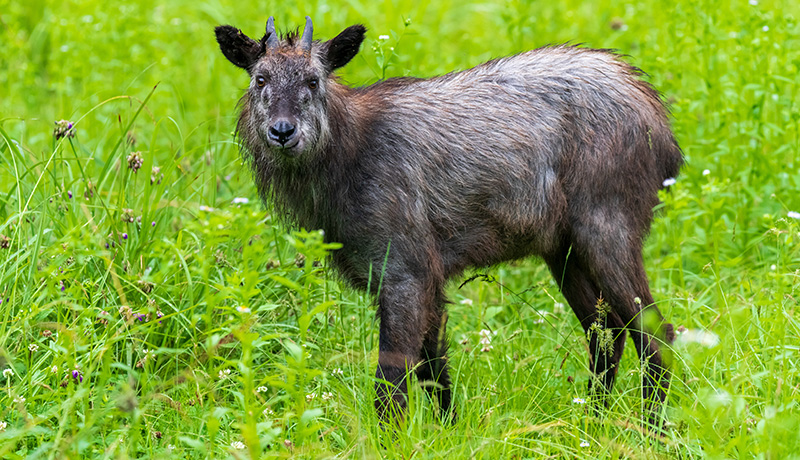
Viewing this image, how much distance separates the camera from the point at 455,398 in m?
4.85

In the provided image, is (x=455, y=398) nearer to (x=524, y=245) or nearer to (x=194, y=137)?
(x=524, y=245)

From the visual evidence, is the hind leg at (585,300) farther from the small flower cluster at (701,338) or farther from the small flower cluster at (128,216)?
the small flower cluster at (128,216)

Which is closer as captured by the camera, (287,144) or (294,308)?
(287,144)

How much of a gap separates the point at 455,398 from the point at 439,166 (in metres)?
1.30

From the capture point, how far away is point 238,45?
178 inches

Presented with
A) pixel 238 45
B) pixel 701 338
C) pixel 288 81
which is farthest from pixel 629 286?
pixel 238 45

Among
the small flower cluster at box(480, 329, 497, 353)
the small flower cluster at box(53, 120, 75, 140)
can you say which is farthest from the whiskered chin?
the small flower cluster at box(480, 329, 497, 353)

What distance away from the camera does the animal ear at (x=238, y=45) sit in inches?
176

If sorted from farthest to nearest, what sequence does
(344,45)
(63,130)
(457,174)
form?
(63,130) → (457,174) → (344,45)

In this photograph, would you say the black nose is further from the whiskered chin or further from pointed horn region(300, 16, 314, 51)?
pointed horn region(300, 16, 314, 51)

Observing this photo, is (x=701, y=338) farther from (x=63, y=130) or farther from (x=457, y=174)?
(x=63, y=130)

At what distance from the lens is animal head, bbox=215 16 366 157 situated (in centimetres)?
418

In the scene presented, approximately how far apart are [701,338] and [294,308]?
228cm

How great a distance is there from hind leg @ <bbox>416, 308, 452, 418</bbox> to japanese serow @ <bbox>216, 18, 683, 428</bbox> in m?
0.01
